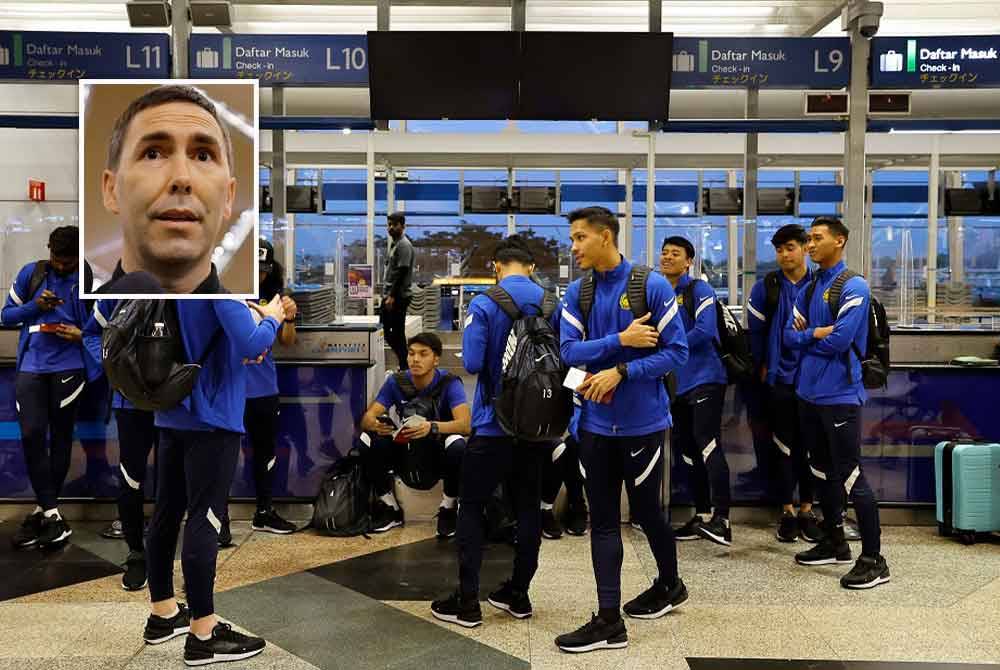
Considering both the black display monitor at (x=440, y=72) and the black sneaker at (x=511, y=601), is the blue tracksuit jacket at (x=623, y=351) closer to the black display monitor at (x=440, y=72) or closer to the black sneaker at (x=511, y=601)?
the black sneaker at (x=511, y=601)

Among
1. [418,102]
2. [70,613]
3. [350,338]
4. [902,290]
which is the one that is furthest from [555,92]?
[902,290]

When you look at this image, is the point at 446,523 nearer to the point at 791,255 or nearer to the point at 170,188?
the point at 791,255

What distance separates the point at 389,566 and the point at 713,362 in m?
2.04

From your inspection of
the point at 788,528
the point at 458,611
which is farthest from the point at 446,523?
the point at 788,528

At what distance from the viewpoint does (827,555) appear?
483 centimetres

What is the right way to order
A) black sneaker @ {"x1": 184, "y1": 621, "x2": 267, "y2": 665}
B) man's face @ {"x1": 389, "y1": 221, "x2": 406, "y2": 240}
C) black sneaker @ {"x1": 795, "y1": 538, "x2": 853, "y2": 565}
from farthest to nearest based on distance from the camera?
man's face @ {"x1": 389, "y1": 221, "x2": 406, "y2": 240}
black sneaker @ {"x1": 795, "y1": 538, "x2": 853, "y2": 565}
black sneaker @ {"x1": 184, "y1": 621, "x2": 267, "y2": 665}

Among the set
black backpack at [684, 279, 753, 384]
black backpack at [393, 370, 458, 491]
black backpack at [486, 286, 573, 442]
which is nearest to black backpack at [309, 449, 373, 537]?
black backpack at [393, 370, 458, 491]

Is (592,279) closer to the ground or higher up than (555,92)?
closer to the ground

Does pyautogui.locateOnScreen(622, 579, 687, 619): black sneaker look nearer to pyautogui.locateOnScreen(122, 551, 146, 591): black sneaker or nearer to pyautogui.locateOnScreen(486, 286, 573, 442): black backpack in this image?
pyautogui.locateOnScreen(486, 286, 573, 442): black backpack

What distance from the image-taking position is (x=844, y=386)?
4.52 metres

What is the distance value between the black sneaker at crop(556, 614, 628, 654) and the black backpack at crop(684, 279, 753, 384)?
6.60 feet

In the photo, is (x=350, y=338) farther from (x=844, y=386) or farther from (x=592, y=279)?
(x=844, y=386)

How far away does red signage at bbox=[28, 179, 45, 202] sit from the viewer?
888cm

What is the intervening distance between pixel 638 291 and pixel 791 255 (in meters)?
1.91
